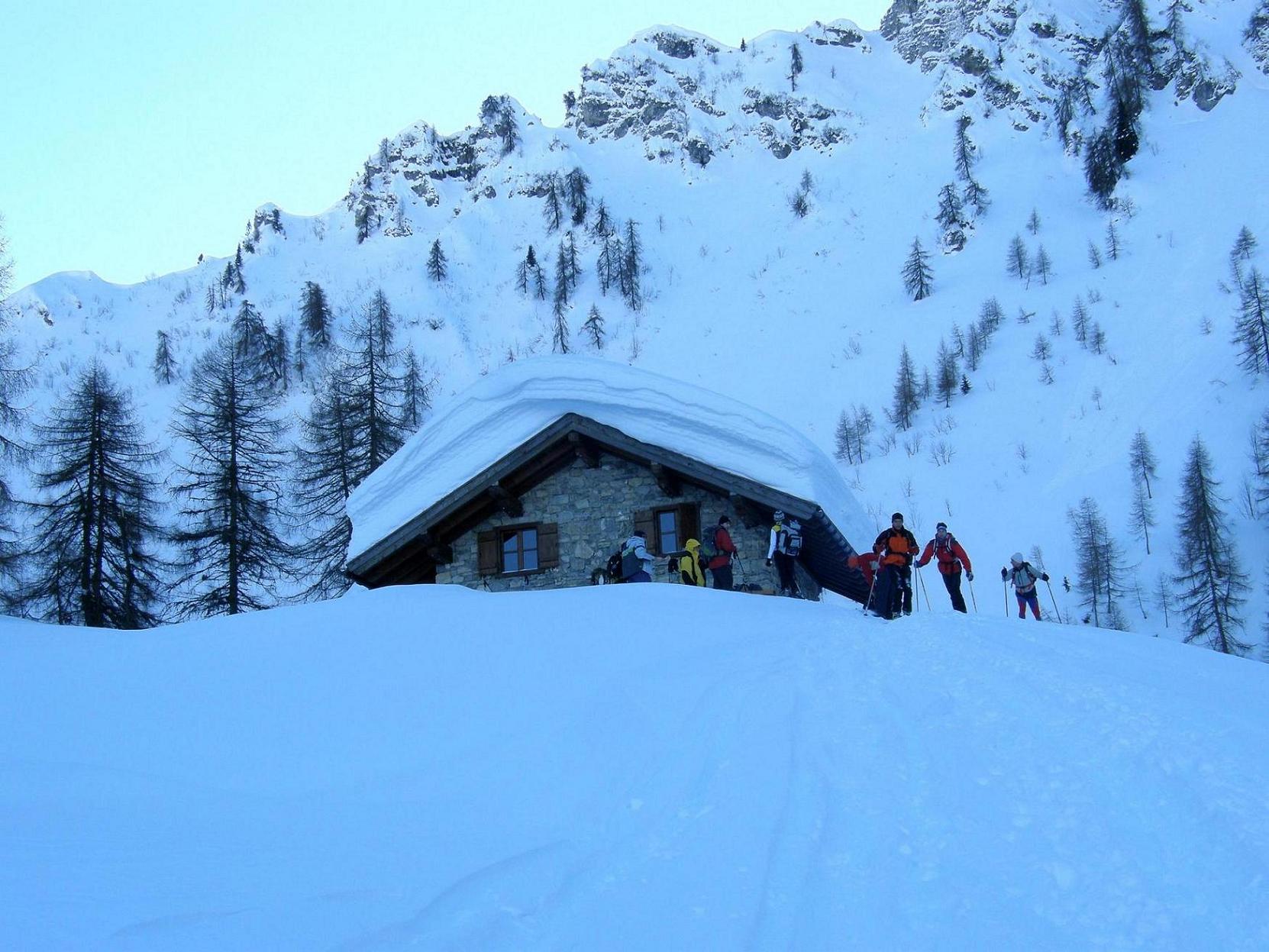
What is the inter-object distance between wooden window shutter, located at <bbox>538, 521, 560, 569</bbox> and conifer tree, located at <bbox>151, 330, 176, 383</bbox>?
44364 mm

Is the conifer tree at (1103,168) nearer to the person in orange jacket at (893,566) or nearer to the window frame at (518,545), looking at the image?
the window frame at (518,545)

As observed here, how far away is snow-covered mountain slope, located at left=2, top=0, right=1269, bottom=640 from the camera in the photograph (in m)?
36.6

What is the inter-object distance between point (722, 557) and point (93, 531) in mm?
14609

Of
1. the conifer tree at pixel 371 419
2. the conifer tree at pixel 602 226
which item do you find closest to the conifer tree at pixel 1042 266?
the conifer tree at pixel 602 226

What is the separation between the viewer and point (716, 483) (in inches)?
598

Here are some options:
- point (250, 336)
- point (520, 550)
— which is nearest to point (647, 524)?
point (520, 550)

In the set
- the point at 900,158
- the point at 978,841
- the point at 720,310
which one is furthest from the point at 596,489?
the point at 900,158

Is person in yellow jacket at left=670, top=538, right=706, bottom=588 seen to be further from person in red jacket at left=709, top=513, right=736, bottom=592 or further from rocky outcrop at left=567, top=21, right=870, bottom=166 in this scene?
rocky outcrop at left=567, top=21, right=870, bottom=166

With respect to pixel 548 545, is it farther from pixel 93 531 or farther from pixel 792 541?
pixel 93 531

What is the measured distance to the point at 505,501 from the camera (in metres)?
16.4

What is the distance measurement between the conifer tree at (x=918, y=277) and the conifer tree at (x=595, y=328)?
17.7 m

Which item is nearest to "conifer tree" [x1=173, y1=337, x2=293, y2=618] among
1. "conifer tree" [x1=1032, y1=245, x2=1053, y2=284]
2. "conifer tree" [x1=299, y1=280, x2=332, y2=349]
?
"conifer tree" [x1=299, y1=280, x2=332, y2=349]

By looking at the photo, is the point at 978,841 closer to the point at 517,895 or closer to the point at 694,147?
the point at 517,895

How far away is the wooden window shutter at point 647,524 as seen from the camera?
16.2 meters
